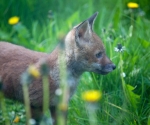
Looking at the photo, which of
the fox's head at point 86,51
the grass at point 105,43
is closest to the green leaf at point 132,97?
the grass at point 105,43

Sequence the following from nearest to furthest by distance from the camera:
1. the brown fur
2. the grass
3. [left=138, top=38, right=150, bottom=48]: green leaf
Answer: the brown fur < the grass < [left=138, top=38, right=150, bottom=48]: green leaf

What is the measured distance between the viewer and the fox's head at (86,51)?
14.4 ft

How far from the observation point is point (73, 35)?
4422mm

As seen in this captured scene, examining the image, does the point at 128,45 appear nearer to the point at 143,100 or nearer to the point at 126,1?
the point at 143,100

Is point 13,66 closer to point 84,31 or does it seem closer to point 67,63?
point 67,63

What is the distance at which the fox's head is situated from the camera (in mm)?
4402

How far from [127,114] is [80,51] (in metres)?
0.68

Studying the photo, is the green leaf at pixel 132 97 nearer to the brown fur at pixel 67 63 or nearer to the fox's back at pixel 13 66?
the brown fur at pixel 67 63

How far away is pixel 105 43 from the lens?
213 inches

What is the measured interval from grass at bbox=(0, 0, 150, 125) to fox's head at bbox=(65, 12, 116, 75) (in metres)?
0.13

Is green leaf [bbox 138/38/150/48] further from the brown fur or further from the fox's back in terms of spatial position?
the fox's back

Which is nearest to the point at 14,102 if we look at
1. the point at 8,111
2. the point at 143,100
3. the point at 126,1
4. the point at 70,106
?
the point at 8,111

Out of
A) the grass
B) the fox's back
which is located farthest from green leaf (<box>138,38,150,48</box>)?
the fox's back

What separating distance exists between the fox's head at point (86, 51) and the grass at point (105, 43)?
0.13 m
